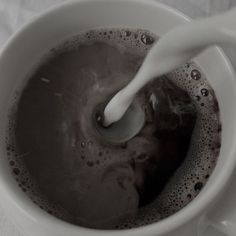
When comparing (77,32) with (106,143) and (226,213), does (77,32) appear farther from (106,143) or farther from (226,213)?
(226,213)

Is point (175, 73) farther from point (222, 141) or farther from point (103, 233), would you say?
point (103, 233)

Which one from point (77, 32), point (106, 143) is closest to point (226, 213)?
point (106, 143)

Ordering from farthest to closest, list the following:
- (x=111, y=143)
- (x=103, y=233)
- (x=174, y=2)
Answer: (x=174, y=2)
(x=111, y=143)
(x=103, y=233)

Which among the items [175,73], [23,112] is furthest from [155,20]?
[23,112]
